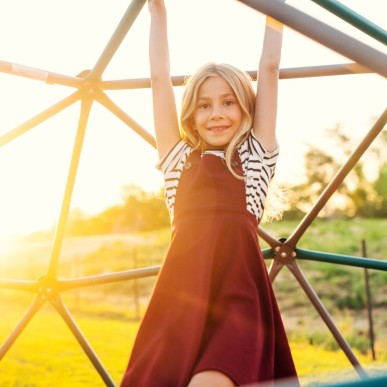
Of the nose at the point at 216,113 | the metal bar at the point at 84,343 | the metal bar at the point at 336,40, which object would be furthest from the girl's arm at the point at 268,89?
the metal bar at the point at 84,343

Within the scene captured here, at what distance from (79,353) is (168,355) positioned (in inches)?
213

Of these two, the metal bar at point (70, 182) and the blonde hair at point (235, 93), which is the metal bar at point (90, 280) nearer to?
the metal bar at point (70, 182)

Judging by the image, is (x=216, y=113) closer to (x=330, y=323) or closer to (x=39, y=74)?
(x=39, y=74)

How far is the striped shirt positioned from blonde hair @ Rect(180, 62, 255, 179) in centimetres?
4

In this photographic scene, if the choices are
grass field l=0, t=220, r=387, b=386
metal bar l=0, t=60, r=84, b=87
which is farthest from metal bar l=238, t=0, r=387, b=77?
grass field l=0, t=220, r=387, b=386

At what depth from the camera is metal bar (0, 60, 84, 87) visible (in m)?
3.29

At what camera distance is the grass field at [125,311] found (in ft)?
20.9

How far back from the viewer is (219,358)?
223 cm

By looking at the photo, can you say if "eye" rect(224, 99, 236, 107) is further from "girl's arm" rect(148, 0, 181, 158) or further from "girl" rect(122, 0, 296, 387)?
"girl's arm" rect(148, 0, 181, 158)

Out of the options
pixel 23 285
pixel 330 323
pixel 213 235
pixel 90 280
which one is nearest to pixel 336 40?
pixel 213 235

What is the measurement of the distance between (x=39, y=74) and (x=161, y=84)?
0.84 meters

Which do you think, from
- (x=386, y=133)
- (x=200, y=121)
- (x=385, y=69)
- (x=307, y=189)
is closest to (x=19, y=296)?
(x=307, y=189)

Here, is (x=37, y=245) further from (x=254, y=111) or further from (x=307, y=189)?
(x=254, y=111)

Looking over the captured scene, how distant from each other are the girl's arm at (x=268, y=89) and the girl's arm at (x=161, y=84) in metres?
0.32
